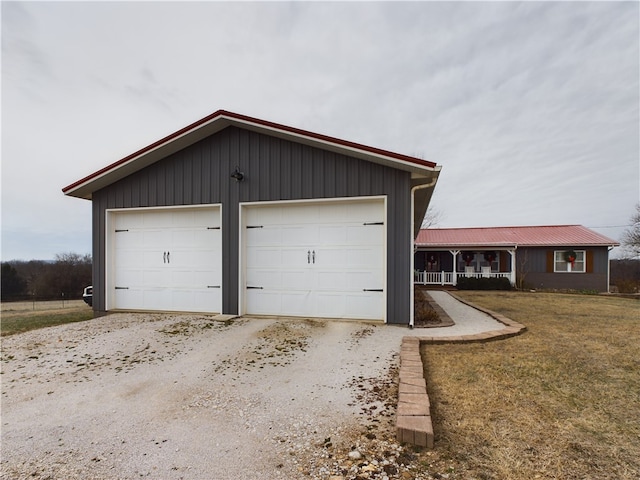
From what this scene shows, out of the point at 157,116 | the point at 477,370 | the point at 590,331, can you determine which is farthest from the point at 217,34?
the point at 590,331

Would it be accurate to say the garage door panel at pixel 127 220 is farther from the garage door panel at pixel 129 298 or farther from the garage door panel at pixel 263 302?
the garage door panel at pixel 263 302

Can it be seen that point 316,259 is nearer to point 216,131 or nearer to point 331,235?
point 331,235

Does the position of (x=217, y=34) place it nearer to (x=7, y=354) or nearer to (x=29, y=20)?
(x=29, y=20)

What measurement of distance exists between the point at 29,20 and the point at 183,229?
5.58 meters

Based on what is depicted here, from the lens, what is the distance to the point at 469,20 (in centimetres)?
757

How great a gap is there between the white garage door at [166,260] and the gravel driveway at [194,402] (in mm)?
1577

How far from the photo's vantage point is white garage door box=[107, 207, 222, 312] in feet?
21.5

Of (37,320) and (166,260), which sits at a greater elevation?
(166,260)

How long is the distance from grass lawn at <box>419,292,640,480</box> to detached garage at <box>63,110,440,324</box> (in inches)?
83.9

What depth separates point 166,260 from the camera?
6781 mm

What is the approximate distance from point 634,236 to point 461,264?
43.5 ft

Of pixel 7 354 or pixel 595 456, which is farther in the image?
pixel 7 354

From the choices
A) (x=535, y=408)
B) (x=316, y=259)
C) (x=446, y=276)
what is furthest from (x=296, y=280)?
(x=446, y=276)

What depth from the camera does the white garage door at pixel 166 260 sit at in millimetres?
6555
